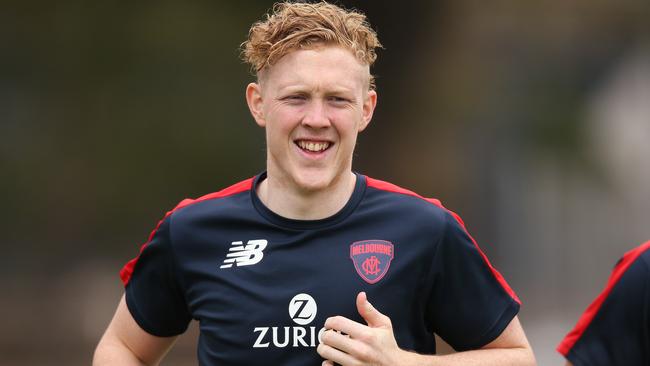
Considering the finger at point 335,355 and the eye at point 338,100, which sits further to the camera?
the eye at point 338,100

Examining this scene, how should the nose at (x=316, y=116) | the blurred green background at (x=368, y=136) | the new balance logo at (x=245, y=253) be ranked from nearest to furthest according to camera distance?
the nose at (x=316, y=116) → the new balance logo at (x=245, y=253) → the blurred green background at (x=368, y=136)

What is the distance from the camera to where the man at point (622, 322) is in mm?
3268

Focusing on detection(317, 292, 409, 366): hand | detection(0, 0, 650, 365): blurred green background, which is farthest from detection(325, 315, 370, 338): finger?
detection(0, 0, 650, 365): blurred green background

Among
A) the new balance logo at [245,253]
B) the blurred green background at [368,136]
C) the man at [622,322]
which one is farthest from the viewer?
the blurred green background at [368,136]

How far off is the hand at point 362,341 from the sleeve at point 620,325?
53 cm

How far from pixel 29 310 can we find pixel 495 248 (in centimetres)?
392

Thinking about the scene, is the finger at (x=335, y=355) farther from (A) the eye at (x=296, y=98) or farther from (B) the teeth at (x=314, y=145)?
(A) the eye at (x=296, y=98)

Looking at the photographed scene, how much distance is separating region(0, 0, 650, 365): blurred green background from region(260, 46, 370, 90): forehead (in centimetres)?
569

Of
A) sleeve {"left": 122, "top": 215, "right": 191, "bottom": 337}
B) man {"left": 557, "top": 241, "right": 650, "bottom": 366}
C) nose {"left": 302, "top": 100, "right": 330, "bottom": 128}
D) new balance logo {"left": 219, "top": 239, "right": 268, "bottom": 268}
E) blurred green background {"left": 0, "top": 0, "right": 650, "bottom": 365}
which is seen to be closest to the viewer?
man {"left": 557, "top": 241, "right": 650, "bottom": 366}

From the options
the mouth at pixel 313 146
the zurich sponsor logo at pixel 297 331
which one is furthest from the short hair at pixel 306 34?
the zurich sponsor logo at pixel 297 331

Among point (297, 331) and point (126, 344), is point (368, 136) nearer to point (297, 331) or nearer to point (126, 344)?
point (126, 344)

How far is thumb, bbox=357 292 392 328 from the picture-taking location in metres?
3.44

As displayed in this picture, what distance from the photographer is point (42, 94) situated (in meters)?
9.17

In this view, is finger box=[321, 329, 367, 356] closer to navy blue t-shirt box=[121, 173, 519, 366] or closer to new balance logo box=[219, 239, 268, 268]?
navy blue t-shirt box=[121, 173, 519, 366]
